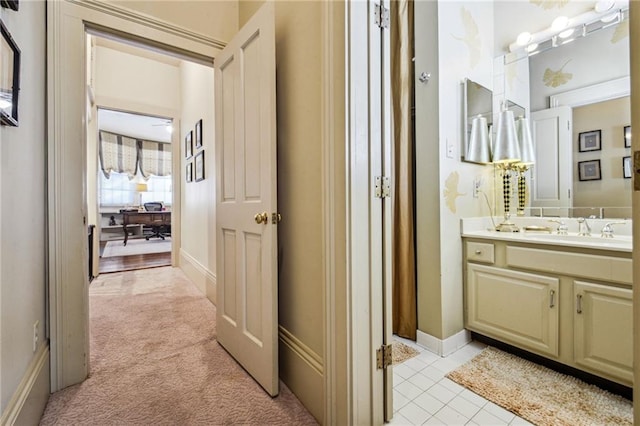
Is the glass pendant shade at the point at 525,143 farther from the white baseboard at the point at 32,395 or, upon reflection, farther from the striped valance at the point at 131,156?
the striped valance at the point at 131,156

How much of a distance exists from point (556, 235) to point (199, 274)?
3241mm

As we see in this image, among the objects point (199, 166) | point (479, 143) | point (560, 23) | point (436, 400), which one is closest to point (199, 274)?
point (199, 166)

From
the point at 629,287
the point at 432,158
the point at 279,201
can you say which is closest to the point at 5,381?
the point at 279,201

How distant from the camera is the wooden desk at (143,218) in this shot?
714 centimetres

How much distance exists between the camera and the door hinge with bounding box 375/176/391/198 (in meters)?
1.24

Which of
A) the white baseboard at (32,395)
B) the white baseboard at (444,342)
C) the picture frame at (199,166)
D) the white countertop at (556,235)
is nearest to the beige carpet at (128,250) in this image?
the picture frame at (199,166)

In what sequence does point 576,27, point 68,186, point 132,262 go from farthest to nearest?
1. point 132,262
2. point 576,27
3. point 68,186

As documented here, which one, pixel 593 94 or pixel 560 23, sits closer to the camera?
pixel 593 94

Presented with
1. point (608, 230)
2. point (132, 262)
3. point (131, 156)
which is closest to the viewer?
point (608, 230)

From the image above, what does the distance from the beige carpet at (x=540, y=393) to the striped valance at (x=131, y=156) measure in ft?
29.6

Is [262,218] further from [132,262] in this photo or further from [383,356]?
[132,262]

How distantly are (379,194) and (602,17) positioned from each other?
2051 millimetres

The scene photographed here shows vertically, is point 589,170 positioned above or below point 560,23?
below

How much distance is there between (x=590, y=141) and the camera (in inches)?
76.7
